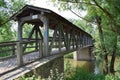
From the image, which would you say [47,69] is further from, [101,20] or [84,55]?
[84,55]

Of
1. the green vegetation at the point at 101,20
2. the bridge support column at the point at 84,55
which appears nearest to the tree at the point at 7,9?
the green vegetation at the point at 101,20

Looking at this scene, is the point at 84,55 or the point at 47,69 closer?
the point at 47,69

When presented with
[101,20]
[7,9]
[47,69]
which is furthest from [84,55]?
[47,69]

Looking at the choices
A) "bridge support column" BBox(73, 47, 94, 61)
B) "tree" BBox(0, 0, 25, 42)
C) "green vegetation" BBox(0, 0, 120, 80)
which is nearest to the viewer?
"green vegetation" BBox(0, 0, 120, 80)

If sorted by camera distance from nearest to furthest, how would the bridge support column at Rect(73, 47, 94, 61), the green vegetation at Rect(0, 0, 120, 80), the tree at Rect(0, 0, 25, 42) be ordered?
the green vegetation at Rect(0, 0, 120, 80) < the tree at Rect(0, 0, 25, 42) < the bridge support column at Rect(73, 47, 94, 61)

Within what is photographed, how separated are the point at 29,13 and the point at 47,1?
1559mm

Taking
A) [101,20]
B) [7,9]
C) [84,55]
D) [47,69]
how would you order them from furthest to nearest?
[84,55] < [7,9] < [101,20] < [47,69]

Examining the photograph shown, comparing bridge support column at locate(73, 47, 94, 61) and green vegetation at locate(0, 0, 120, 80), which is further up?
green vegetation at locate(0, 0, 120, 80)

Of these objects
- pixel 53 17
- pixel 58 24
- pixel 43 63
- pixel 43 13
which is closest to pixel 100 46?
pixel 58 24

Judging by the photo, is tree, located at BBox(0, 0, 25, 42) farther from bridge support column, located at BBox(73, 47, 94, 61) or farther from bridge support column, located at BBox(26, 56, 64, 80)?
bridge support column, located at BBox(73, 47, 94, 61)

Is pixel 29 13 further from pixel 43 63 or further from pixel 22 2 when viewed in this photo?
pixel 22 2

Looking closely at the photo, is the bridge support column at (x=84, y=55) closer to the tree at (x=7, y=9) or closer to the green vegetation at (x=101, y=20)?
the green vegetation at (x=101, y=20)

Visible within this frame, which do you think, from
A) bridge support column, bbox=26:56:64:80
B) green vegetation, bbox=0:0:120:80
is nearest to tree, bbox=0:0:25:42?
green vegetation, bbox=0:0:120:80

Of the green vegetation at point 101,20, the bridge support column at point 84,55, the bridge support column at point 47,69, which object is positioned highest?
the green vegetation at point 101,20
